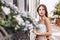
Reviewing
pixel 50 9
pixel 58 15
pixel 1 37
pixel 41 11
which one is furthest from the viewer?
pixel 50 9

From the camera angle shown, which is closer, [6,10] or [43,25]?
[6,10]

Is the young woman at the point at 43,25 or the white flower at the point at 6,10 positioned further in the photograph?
the young woman at the point at 43,25

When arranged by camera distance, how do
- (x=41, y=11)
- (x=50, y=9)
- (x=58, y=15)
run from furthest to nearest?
(x=50, y=9) → (x=58, y=15) → (x=41, y=11)

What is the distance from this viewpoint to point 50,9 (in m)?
12.0

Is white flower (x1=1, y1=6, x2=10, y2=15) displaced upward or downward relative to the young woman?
upward

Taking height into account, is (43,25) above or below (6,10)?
below

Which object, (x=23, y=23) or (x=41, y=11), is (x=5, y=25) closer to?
(x=23, y=23)

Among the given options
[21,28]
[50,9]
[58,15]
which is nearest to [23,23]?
[21,28]

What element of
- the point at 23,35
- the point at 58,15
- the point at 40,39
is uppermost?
the point at 23,35

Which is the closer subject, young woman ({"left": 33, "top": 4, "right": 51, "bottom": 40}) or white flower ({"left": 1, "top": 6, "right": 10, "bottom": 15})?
white flower ({"left": 1, "top": 6, "right": 10, "bottom": 15})

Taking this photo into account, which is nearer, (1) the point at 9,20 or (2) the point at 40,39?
(1) the point at 9,20

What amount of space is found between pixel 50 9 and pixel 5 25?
36.5 feet

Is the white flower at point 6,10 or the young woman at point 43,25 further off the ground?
the white flower at point 6,10

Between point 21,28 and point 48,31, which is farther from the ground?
point 21,28
